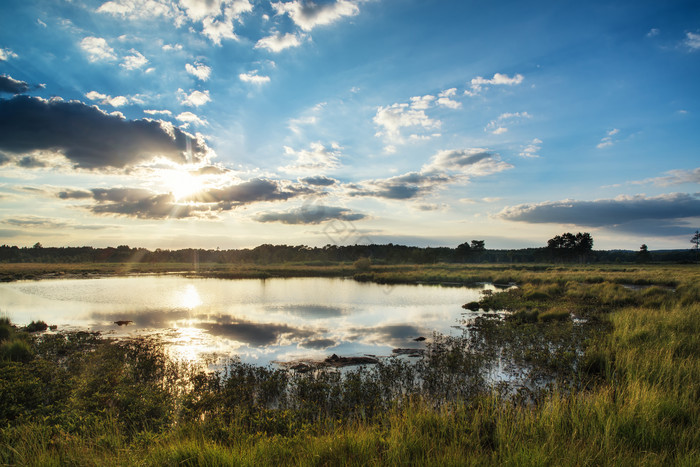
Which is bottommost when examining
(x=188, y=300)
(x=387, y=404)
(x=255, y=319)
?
(x=188, y=300)

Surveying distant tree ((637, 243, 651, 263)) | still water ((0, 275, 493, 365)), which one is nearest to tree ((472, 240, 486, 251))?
distant tree ((637, 243, 651, 263))

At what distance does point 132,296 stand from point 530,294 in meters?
39.0

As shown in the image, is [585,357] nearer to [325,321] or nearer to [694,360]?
A: [694,360]

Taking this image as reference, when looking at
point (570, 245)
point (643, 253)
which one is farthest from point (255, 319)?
point (643, 253)

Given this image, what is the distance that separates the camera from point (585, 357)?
11.0m

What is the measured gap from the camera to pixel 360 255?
4510 inches

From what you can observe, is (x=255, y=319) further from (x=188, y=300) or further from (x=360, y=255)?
(x=360, y=255)

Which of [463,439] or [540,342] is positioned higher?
[463,439]

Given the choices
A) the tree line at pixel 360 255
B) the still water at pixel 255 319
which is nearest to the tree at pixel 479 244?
the tree line at pixel 360 255

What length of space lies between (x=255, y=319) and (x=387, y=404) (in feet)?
53.0

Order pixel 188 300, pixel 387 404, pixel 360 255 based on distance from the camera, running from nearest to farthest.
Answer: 1. pixel 387 404
2. pixel 188 300
3. pixel 360 255

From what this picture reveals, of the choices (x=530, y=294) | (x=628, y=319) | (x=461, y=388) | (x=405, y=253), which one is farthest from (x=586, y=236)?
(x=461, y=388)

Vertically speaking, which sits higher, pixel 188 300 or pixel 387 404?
pixel 387 404

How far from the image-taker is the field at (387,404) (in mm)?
4965
